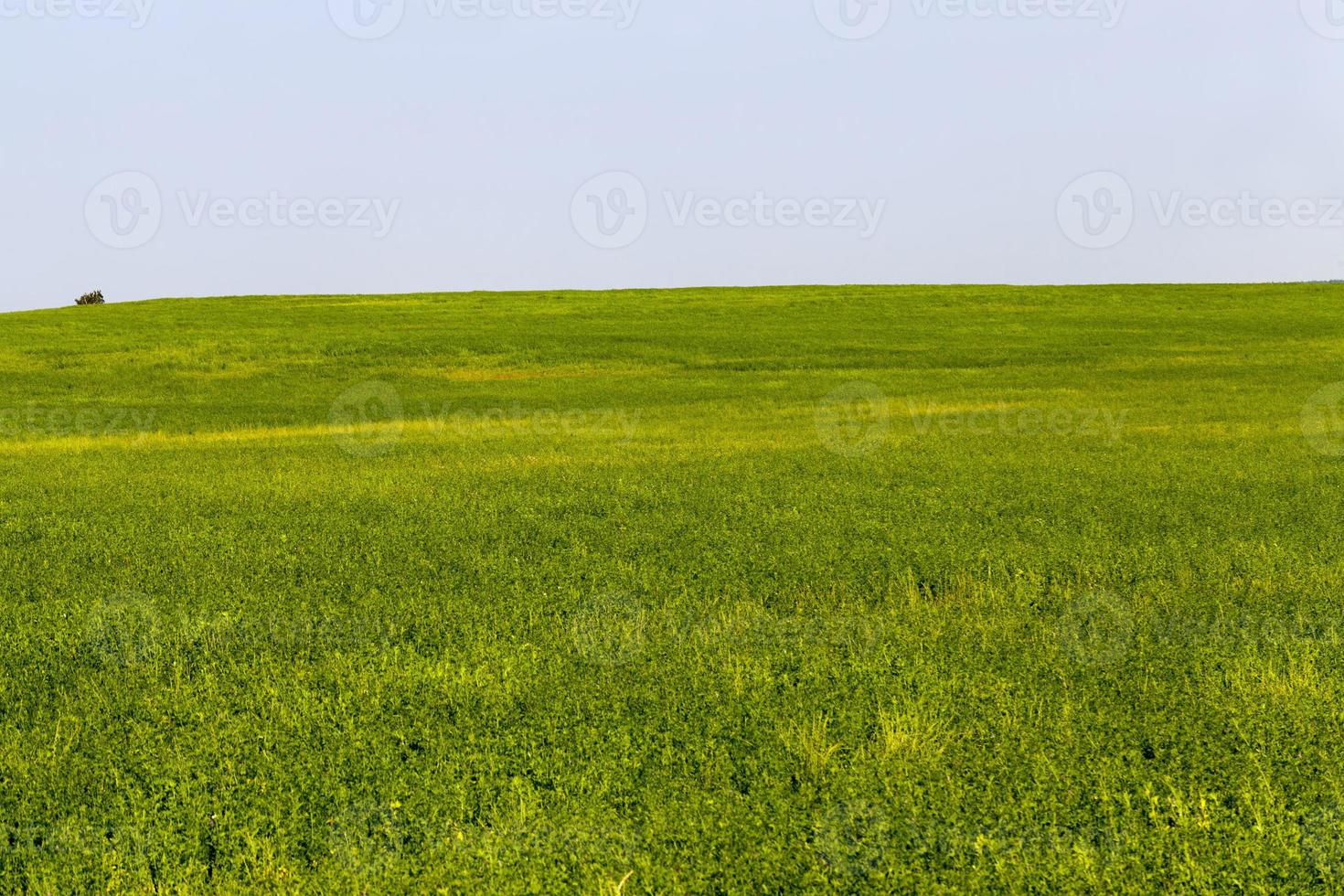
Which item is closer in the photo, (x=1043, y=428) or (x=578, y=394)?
(x=1043, y=428)

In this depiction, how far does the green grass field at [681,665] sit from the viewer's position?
18.4ft

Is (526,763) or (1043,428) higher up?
(1043,428)

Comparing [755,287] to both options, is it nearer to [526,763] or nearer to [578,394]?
[578,394]

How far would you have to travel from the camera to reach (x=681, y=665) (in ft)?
27.3

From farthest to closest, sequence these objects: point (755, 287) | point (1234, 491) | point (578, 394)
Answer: point (755, 287) → point (578, 394) → point (1234, 491)

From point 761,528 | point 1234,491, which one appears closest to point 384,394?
point 761,528

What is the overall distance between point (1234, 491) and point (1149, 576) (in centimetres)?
610

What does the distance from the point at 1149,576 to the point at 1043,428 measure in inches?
605

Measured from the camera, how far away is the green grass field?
220 inches

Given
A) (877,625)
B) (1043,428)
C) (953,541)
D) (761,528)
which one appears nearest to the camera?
(877,625)

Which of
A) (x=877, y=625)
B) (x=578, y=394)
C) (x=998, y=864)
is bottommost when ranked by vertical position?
(x=998, y=864)

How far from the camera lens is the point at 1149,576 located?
1139 centimetres

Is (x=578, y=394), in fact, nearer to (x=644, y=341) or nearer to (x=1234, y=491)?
(x=644, y=341)

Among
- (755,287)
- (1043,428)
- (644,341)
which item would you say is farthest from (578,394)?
(755,287)
